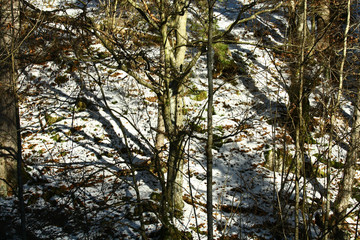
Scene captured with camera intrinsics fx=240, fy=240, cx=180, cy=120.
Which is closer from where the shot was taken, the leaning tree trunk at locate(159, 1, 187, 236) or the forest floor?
the leaning tree trunk at locate(159, 1, 187, 236)

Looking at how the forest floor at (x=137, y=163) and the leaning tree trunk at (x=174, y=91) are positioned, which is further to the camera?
the forest floor at (x=137, y=163)

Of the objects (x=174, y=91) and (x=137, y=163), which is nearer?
(x=174, y=91)

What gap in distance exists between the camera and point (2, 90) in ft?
16.8

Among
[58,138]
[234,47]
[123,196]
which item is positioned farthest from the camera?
[234,47]

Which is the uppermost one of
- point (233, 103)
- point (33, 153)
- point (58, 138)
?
point (233, 103)

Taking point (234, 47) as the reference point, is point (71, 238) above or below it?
below

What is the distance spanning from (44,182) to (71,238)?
2.22 meters

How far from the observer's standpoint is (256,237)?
210 inches

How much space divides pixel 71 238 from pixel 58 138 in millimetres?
4095

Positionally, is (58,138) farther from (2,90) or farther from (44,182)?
(2,90)

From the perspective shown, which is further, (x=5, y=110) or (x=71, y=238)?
(x=5, y=110)

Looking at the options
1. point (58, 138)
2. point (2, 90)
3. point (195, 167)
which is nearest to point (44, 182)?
point (58, 138)

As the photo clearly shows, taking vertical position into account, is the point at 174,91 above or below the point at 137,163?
above

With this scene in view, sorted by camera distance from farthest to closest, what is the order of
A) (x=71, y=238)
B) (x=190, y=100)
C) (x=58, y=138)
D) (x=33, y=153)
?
(x=190, y=100) → (x=58, y=138) → (x=33, y=153) → (x=71, y=238)
